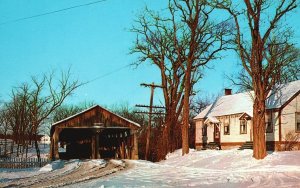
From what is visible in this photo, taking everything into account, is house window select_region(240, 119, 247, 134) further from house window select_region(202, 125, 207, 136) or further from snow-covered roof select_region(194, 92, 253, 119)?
house window select_region(202, 125, 207, 136)

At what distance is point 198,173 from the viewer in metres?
22.6

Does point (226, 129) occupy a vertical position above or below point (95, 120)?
below

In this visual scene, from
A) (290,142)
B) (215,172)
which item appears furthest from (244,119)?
(215,172)

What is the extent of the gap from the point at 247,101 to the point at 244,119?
3181 millimetres

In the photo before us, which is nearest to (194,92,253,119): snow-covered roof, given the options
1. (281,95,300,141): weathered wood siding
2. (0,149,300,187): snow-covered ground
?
(281,95,300,141): weathered wood siding

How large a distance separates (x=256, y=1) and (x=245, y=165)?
406 inches

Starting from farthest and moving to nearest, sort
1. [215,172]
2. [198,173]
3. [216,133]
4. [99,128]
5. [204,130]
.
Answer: [204,130] → [216,133] → [99,128] → [215,172] → [198,173]

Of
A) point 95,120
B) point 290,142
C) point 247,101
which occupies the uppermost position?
point 247,101

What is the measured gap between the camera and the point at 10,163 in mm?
33469

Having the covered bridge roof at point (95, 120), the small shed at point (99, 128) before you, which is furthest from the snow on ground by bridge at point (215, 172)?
the covered bridge roof at point (95, 120)

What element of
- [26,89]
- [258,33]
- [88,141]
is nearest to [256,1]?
[258,33]

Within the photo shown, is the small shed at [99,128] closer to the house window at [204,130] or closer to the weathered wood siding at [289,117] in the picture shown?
the house window at [204,130]

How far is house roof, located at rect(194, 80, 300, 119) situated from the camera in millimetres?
37625

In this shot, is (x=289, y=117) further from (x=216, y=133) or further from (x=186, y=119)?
(x=216, y=133)
